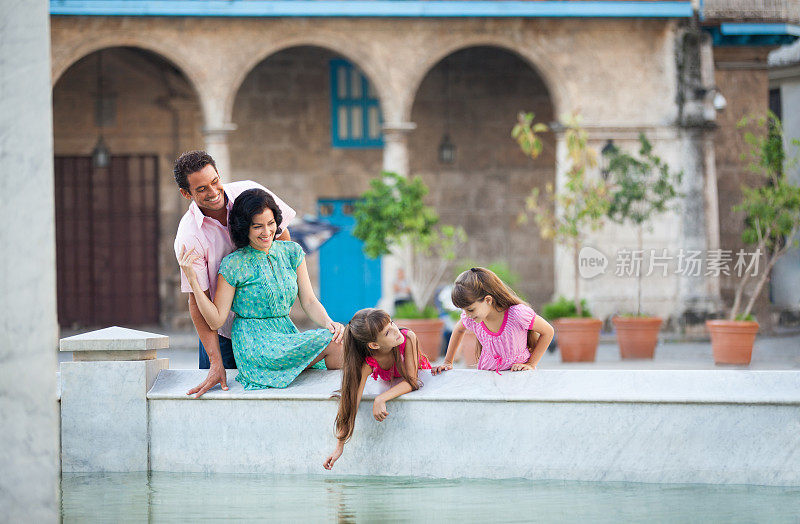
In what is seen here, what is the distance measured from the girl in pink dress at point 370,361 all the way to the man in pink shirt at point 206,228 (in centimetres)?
73

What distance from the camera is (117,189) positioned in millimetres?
17609

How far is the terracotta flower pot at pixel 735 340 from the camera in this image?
11.3 metres

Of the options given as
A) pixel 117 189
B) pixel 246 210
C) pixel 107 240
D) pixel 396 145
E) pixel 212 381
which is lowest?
pixel 212 381

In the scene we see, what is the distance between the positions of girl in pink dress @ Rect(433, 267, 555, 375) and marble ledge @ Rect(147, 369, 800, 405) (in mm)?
236

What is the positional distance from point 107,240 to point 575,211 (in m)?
8.62

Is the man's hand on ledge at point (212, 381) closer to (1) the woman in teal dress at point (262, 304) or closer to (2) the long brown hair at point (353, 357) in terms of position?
(1) the woman in teal dress at point (262, 304)

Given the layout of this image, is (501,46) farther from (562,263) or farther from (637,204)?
(562,263)

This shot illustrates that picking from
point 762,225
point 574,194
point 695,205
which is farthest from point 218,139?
point 762,225

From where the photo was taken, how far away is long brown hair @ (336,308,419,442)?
4738 mm

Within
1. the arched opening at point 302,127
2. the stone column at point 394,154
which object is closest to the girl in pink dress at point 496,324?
the stone column at point 394,154

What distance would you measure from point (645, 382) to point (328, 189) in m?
13.1

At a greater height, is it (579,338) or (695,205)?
(695,205)

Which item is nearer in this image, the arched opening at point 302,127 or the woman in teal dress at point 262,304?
the woman in teal dress at point 262,304

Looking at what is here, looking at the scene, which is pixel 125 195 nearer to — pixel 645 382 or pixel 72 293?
pixel 72 293
